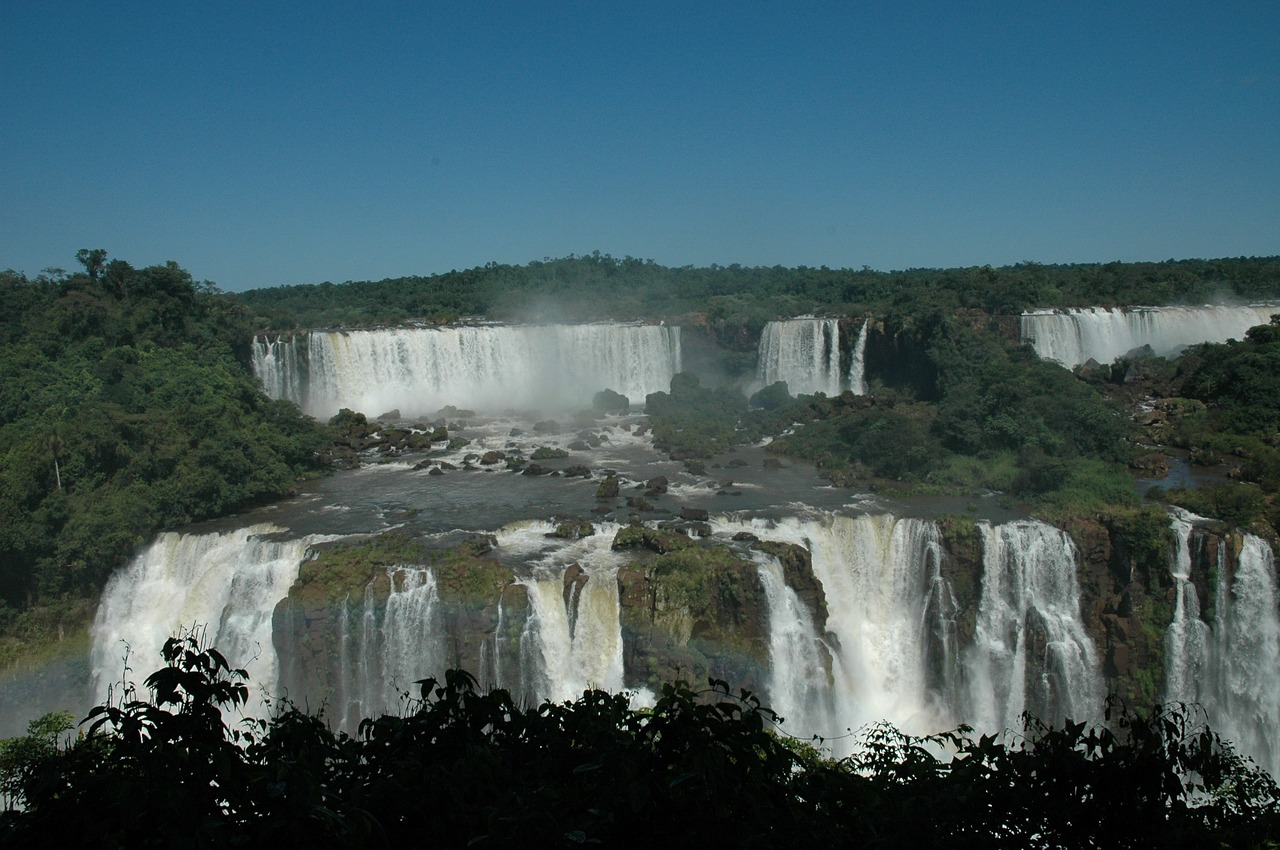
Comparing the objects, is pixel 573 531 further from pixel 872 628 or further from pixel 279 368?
pixel 279 368

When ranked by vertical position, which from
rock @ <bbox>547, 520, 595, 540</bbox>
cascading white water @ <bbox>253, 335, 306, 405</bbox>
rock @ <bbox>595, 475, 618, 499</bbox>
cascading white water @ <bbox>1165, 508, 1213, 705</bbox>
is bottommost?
cascading white water @ <bbox>1165, 508, 1213, 705</bbox>

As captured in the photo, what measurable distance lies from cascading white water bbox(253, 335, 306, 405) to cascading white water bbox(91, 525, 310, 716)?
45.8 ft

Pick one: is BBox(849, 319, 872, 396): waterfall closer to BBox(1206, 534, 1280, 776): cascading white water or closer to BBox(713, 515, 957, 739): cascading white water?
BBox(713, 515, 957, 739): cascading white water

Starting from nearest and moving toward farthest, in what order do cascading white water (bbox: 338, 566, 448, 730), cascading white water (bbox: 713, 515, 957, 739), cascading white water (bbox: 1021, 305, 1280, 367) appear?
cascading white water (bbox: 338, 566, 448, 730) < cascading white water (bbox: 713, 515, 957, 739) < cascading white water (bbox: 1021, 305, 1280, 367)

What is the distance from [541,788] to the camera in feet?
10.4

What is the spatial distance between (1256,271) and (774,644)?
1526 inches

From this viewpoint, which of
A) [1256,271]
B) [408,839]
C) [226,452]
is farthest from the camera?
[1256,271]

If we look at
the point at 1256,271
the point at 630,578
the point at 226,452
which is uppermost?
the point at 1256,271

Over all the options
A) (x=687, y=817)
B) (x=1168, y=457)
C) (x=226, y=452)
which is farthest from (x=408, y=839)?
(x=1168, y=457)

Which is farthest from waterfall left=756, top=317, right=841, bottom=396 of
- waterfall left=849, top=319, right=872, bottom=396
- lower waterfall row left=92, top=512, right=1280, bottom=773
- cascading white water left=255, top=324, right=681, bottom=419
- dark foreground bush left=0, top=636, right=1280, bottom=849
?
dark foreground bush left=0, top=636, right=1280, bottom=849

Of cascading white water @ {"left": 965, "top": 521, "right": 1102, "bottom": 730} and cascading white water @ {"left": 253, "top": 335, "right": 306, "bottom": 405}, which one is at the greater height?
cascading white water @ {"left": 253, "top": 335, "right": 306, "bottom": 405}

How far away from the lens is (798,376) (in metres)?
30.8

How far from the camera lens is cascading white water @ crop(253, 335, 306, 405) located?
29.4m

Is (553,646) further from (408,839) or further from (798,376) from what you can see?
(798,376)
